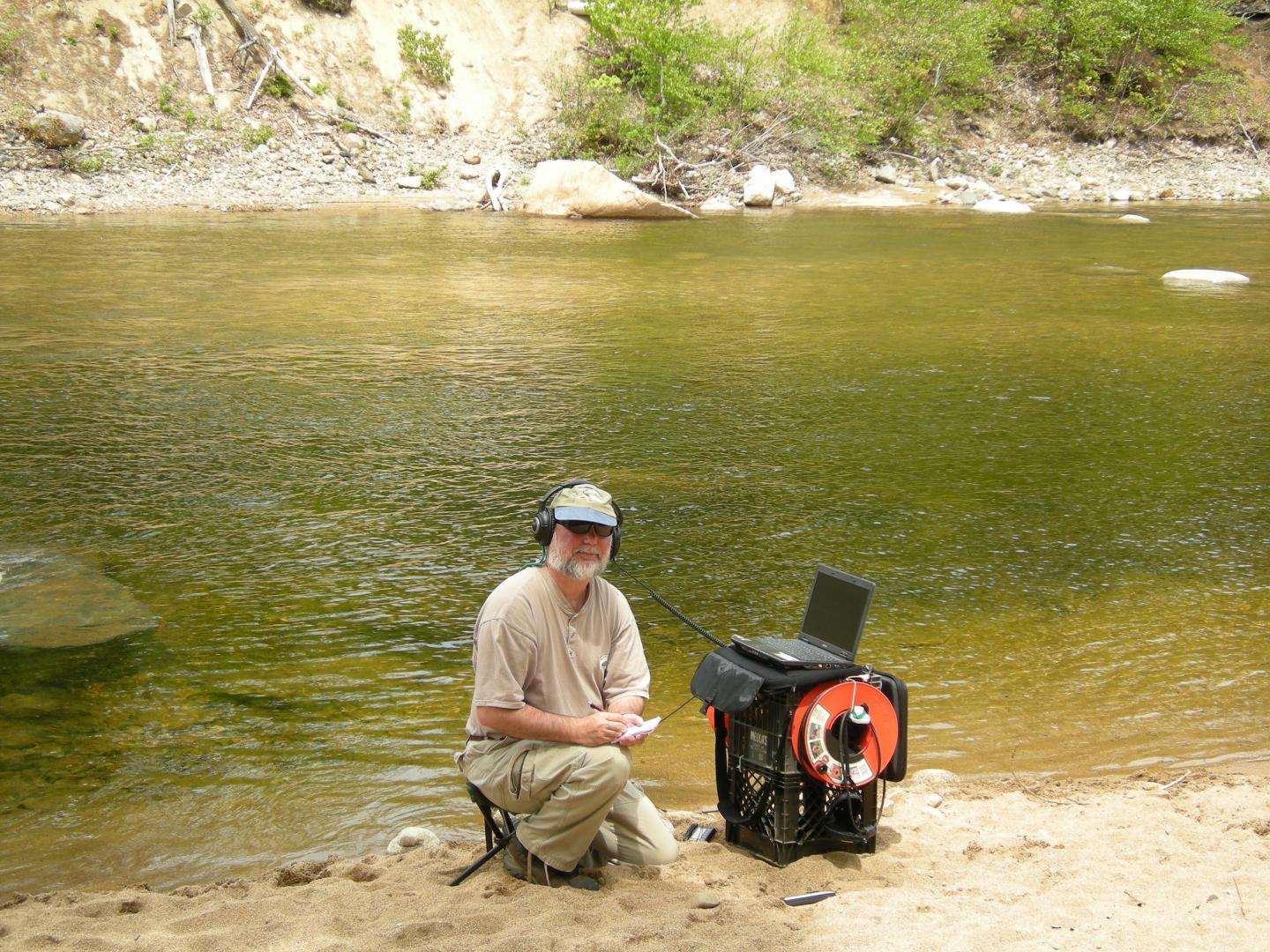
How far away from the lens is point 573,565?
146 inches

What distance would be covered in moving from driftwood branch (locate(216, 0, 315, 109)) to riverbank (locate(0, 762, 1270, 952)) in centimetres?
3103

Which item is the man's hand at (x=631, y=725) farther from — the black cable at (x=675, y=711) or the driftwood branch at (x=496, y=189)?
the driftwood branch at (x=496, y=189)

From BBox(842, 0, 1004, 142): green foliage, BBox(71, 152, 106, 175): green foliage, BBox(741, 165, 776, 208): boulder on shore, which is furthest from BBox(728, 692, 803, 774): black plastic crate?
BBox(842, 0, 1004, 142): green foliage

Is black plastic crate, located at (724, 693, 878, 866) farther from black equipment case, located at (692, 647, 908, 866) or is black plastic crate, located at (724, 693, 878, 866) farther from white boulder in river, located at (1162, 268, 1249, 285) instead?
white boulder in river, located at (1162, 268, 1249, 285)

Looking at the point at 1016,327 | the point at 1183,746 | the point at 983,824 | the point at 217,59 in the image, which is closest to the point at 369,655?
the point at 983,824

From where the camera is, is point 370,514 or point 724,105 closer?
point 370,514

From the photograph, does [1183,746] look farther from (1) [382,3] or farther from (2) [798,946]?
(1) [382,3]

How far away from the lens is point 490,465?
8.42 metres

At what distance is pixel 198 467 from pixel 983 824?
594cm

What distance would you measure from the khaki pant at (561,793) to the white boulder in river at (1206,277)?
600 inches

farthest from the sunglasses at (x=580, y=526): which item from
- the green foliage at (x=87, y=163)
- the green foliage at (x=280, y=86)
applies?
the green foliage at (x=280, y=86)

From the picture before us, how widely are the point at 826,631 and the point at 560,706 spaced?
2.87 feet

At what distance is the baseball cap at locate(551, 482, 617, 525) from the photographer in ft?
12.1

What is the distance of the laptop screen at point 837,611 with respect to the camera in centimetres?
378
